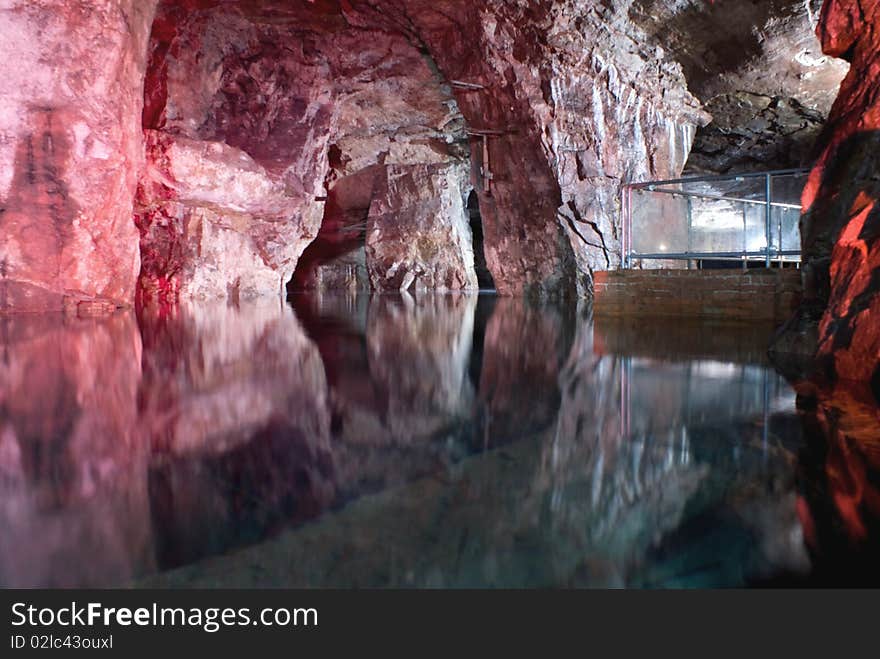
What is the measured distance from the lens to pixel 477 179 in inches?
526

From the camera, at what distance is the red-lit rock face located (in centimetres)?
307

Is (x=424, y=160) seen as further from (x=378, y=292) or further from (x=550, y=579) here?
(x=550, y=579)

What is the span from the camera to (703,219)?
7.67 m

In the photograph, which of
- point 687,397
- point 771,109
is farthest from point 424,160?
point 687,397

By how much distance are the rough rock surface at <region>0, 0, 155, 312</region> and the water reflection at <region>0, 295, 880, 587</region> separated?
5.56 metres

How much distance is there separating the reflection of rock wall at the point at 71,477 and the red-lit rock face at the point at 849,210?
3.16 m

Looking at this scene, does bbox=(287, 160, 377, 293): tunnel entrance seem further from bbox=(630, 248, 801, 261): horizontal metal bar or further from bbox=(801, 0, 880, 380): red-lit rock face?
bbox=(801, 0, 880, 380): red-lit rock face

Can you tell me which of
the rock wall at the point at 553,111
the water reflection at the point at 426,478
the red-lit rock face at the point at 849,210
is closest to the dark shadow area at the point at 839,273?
the red-lit rock face at the point at 849,210

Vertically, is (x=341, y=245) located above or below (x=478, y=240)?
below

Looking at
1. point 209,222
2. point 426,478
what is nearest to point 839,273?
point 426,478

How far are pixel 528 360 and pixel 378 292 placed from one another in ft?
53.8

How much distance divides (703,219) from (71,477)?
7590mm

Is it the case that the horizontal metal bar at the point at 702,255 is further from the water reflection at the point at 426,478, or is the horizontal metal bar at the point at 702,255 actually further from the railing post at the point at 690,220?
the water reflection at the point at 426,478

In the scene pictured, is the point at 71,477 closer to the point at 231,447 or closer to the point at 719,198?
the point at 231,447
